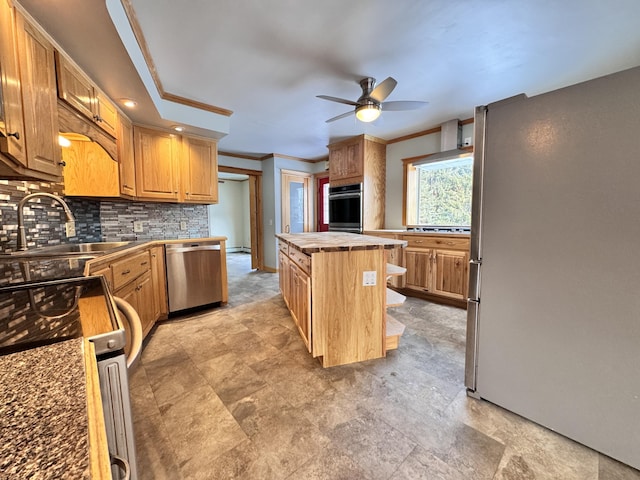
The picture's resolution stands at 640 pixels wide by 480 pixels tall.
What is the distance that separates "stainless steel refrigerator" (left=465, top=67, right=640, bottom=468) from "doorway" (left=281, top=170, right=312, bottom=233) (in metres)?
4.14

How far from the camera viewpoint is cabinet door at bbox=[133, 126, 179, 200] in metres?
2.84

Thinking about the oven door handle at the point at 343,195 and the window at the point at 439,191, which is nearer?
the window at the point at 439,191

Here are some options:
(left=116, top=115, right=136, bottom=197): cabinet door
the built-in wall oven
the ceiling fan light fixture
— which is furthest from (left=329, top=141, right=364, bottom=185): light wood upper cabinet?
(left=116, top=115, right=136, bottom=197): cabinet door

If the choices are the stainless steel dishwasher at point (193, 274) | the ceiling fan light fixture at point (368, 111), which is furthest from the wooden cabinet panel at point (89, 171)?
the ceiling fan light fixture at point (368, 111)

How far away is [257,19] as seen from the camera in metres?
1.72

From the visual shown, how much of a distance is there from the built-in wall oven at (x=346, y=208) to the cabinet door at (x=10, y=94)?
141 inches

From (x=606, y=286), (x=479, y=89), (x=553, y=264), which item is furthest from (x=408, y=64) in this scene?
(x=606, y=286)

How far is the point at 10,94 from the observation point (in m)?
1.27

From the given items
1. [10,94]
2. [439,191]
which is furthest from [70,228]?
[439,191]

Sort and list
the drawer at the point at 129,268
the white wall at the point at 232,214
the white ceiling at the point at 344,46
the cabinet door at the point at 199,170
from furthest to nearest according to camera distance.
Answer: the white wall at the point at 232,214 → the cabinet door at the point at 199,170 → the drawer at the point at 129,268 → the white ceiling at the point at 344,46

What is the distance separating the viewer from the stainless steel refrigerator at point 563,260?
3.67ft

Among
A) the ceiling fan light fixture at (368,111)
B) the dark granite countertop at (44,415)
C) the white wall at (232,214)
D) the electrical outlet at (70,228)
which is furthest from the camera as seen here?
the white wall at (232,214)

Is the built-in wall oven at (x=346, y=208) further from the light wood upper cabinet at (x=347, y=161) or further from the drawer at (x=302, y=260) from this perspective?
the drawer at (x=302, y=260)

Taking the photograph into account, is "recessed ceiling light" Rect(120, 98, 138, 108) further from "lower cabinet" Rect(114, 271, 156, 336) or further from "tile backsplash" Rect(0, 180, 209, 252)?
"lower cabinet" Rect(114, 271, 156, 336)
